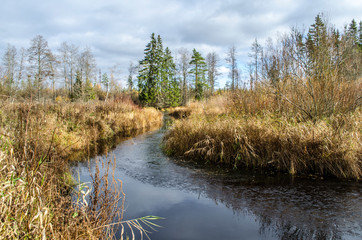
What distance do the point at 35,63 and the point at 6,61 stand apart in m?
7.80

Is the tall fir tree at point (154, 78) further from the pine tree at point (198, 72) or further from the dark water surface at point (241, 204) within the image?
the dark water surface at point (241, 204)

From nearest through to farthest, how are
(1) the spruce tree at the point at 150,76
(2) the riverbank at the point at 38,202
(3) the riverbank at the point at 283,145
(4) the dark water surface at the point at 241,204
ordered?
(2) the riverbank at the point at 38,202 < (4) the dark water surface at the point at 241,204 < (3) the riverbank at the point at 283,145 < (1) the spruce tree at the point at 150,76

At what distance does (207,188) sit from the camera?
5492 mm

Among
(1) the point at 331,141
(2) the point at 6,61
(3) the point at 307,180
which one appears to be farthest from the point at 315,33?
(2) the point at 6,61

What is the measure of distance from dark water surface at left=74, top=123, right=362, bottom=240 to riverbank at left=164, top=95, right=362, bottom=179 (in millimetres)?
489

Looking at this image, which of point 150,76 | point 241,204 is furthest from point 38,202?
point 150,76

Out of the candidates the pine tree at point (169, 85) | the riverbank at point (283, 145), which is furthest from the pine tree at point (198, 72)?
the riverbank at point (283, 145)

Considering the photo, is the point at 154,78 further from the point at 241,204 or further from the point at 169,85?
the point at 241,204

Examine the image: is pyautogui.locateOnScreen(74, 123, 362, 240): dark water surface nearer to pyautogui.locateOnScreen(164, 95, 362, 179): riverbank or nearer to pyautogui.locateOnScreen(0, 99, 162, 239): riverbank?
pyautogui.locateOnScreen(164, 95, 362, 179): riverbank

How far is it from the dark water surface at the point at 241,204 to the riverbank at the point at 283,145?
1.60 ft

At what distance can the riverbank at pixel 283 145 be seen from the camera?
18.0 feet

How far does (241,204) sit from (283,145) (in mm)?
2381

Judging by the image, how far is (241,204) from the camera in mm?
4598

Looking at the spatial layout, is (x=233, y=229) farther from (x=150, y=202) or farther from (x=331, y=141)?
(x=331, y=141)
